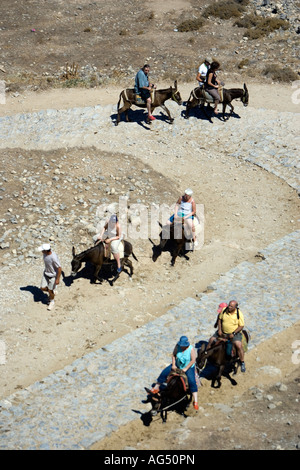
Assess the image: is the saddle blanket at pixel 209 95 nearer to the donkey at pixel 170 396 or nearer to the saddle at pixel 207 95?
the saddle at pixel 207 95

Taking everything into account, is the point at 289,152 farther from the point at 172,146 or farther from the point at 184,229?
the point at 184,229

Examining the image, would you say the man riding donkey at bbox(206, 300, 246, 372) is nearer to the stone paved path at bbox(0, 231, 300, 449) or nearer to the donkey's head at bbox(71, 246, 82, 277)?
the stone paved path at bbox(0, 231, 300, 449)

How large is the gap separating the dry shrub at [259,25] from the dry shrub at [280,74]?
15.3 ft

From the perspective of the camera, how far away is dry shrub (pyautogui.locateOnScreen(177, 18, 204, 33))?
3519 cm

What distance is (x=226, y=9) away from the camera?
36844 mm

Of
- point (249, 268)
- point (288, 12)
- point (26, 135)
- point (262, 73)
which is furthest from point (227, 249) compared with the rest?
point (288, 12)

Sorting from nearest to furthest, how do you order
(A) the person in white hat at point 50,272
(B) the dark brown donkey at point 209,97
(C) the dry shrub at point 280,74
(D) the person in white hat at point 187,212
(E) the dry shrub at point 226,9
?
1. (A) the person in white hat at point 50,272
2. (D) the person in white hat at point 187,212
3. (B) the dark brown donkey at point 209,97
4. (C) the dry shrub at point 280,74
5. (E) the dry shrub at point 226,9

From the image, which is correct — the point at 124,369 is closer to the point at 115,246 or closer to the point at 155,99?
the point at 115,246

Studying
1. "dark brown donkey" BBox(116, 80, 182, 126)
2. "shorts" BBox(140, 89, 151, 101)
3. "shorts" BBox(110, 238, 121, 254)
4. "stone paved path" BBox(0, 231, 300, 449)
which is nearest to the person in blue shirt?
"shorts" BBox(140, 89, 151, 101)

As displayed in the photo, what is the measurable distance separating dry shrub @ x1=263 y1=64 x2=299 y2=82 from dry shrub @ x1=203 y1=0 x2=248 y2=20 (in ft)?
27.2

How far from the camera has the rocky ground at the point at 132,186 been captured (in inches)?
575

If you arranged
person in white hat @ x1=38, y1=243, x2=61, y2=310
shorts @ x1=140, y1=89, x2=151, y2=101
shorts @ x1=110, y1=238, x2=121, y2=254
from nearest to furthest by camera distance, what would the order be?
1. person in white hat @ x1=38, y1=243, x2=61, y2=310
2. shorts @ x1=110, y1=238, x2=121, y2=254
3. shorts @ x1=140, y1=89, x2=151, y2=101

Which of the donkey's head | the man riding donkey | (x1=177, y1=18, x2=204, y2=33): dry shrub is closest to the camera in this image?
the man riding donkey

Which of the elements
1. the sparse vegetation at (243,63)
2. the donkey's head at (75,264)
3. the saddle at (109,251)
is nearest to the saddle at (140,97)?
the sparse vegetation at (243,63)
